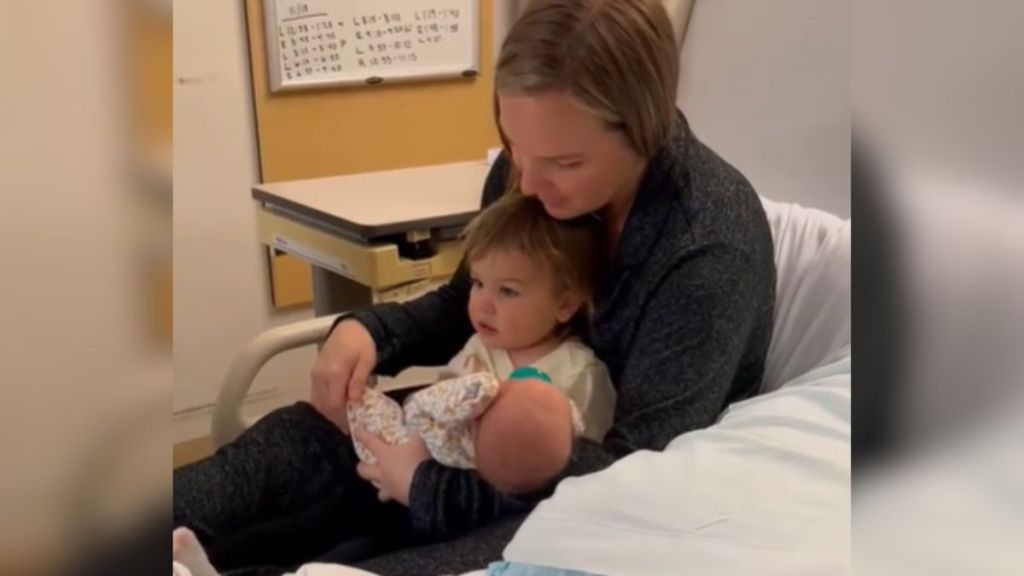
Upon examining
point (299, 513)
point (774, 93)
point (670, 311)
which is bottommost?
point (299, 513)

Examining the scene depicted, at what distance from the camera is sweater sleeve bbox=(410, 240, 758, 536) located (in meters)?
0.56

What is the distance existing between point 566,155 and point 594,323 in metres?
0.10

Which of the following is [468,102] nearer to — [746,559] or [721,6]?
[721,6]

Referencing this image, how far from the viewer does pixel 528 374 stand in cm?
58

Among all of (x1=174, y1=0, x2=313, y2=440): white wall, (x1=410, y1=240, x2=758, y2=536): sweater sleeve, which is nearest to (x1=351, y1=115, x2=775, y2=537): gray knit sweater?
(x1=410, y1=240, x2=758, y2=536): sweater sleeve

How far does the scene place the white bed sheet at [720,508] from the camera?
0.48 m

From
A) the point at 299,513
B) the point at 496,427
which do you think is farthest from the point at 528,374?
the point at 299,513

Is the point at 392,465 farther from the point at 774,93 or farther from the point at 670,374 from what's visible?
the point at 774,93

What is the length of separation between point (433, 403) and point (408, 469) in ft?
0.13

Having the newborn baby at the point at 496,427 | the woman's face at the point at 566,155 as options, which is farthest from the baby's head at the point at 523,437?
the woman's face at the point at 566,155

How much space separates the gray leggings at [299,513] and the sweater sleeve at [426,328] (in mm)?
60

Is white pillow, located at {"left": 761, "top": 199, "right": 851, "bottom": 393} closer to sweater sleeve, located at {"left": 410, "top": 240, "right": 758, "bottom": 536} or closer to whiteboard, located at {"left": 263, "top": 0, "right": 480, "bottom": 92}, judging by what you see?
sweater sleeve, located at {"left": 410, "top": 240, "right": 758, "bottom": 536}

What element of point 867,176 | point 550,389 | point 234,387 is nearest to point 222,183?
point 234,387

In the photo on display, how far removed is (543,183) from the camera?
1.84ft
